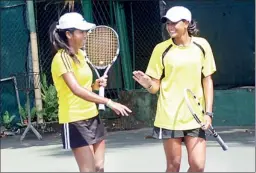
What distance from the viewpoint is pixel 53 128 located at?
10.2 meters

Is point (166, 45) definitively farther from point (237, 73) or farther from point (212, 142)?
point (237, 73)

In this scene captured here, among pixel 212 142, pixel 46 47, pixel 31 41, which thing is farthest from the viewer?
pixel 46 47

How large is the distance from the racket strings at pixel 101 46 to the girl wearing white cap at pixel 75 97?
1.08 m

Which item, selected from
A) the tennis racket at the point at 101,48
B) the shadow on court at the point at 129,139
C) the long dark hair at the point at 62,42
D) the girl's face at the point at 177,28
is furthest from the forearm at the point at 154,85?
the shadow on court at the point at 129,139

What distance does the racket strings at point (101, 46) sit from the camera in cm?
587

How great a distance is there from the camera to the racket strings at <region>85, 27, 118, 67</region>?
587 cm

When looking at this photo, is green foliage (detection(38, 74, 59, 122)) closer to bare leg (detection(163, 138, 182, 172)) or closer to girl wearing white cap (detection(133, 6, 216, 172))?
girl wearing white cap (detection(133, 6, 216, 172))

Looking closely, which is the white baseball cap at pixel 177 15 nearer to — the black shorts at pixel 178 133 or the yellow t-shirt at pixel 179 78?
the yellow t-shirt at pixel 179 78

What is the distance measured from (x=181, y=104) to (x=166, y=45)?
1.65 feet

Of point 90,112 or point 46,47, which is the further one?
point 46,47

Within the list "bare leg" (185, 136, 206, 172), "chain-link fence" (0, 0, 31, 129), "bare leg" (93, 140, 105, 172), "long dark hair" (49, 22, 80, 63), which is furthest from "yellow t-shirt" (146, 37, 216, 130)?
"chain-link fence" (0, 0, 31, 129)

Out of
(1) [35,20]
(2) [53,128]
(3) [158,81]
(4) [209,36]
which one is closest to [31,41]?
(1) [35,20]

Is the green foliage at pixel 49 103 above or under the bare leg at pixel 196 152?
under

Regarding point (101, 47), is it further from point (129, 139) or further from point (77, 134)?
point (129, 139)
